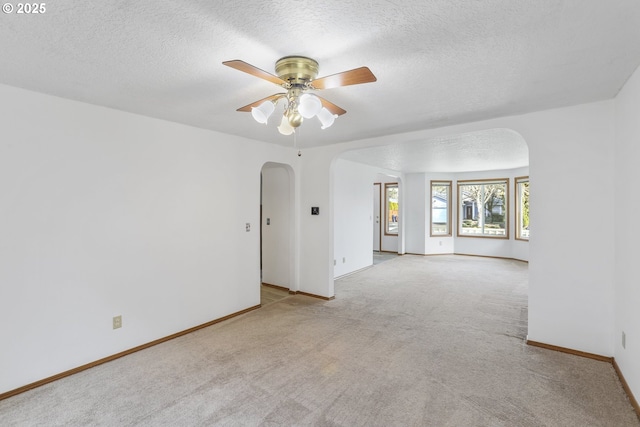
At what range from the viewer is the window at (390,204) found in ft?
30.2

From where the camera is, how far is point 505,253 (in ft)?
26.4

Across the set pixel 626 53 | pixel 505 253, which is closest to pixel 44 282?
pixel 626 53

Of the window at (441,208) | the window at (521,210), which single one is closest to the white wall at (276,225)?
the window at (441,208)

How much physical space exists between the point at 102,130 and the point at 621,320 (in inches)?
190

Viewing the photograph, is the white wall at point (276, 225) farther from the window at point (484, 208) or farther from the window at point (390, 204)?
the window at point (484, 208)

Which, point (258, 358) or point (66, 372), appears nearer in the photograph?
point (66, 372)

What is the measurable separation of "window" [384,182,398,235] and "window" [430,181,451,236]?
43.0 inches

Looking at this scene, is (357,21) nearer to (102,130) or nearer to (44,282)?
(102,130)

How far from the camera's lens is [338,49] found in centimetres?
177

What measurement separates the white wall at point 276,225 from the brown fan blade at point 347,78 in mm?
3199

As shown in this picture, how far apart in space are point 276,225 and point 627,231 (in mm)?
4340

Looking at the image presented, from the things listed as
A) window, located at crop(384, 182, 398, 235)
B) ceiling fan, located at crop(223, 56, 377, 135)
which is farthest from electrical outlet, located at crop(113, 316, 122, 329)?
window, located at crop(384, 182, 398, 235)

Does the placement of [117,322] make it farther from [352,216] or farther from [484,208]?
[484,208]

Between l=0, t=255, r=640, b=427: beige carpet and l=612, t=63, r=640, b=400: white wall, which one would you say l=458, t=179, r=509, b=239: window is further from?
l=612, t=63, r=640, b=400: white wall
